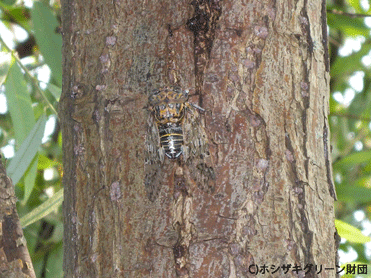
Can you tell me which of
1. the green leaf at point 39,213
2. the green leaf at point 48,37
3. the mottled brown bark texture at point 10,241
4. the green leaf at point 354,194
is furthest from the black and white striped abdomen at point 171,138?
the green leaf at point 354,194

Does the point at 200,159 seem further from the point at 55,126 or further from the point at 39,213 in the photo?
the point at 55,126

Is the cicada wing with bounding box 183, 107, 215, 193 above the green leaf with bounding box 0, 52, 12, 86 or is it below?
below

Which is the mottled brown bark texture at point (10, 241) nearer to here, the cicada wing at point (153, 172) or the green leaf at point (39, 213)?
the cicada wing at point (153, 172)

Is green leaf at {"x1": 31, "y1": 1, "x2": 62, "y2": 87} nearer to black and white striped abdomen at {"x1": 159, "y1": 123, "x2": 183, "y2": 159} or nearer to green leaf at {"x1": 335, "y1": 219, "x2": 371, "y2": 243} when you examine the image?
black and white striped abdomen at {"x1": 159, "y1": 123, "x2": 183, "y2": 159}

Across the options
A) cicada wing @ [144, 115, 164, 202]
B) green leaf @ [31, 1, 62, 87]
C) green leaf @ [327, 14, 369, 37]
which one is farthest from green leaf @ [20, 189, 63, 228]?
green leaf @ [327, 14, 369, 37]

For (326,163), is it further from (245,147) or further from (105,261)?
(105,261)

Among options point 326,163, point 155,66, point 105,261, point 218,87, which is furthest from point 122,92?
point 326,163

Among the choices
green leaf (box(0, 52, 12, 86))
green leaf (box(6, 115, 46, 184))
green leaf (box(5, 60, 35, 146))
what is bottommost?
green leaf (box(6, 115, 46, 184))
